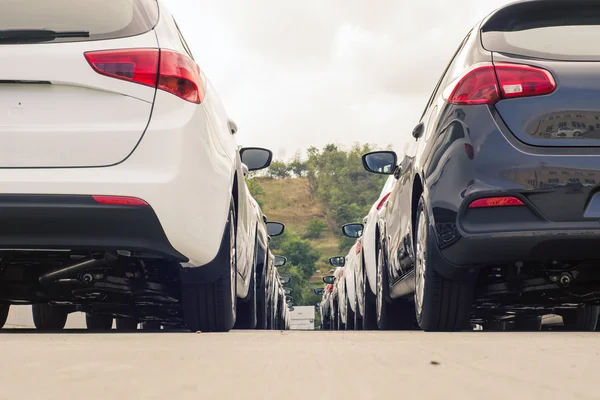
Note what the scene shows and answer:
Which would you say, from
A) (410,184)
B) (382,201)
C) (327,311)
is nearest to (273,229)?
(382,201)

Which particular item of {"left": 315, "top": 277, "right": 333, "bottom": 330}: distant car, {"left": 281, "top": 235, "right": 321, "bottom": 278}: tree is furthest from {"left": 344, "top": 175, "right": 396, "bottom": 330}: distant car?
{"left": 281, "top": 235, "right": 321, "bottom": 278}: tree

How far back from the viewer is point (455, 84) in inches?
179

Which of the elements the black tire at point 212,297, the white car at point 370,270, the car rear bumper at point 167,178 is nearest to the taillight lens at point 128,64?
the car rear bumper at point 167,178

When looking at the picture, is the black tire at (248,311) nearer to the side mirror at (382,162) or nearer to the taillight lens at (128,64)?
the side mirror at (382,162)

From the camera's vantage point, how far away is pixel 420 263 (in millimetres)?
4965

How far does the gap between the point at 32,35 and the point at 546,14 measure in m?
2.80

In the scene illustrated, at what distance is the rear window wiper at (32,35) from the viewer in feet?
13.6

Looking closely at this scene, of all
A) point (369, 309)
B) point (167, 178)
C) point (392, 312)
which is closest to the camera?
point (167, 178)

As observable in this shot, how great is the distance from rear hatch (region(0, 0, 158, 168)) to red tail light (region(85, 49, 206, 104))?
3 centimetres

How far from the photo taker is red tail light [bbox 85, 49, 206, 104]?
163 inches

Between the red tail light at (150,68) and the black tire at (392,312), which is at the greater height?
the red tail light at (150,68)

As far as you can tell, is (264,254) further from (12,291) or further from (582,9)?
(582,9)

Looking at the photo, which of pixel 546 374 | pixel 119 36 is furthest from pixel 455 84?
pixel 546 374

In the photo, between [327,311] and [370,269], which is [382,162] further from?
[327,311]
